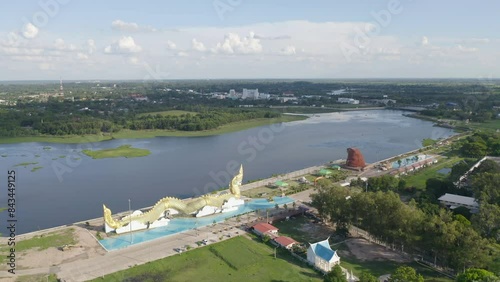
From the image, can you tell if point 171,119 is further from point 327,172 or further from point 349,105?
point 349,105

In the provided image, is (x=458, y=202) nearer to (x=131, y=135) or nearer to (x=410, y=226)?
(x=410, y=226)

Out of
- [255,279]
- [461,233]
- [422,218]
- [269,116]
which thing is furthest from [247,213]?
[269,116]

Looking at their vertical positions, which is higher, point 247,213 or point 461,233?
point 461,233

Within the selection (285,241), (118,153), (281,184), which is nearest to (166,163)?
(118,153)

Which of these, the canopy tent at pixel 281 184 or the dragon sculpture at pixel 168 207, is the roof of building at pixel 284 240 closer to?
the dragon sculpture at pixel 168 207

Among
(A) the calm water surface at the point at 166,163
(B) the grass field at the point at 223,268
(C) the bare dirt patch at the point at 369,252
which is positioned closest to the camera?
(B) the grass field at the point at 223,268

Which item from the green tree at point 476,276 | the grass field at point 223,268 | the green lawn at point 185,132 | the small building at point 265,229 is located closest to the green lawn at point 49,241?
the grass field at point 223,268
